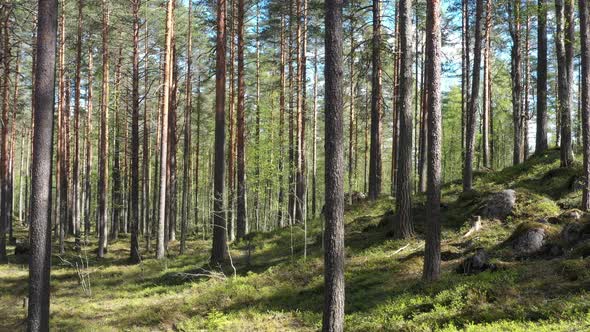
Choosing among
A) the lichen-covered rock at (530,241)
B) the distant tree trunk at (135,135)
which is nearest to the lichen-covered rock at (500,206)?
the lichen-covered rock at (530,241)

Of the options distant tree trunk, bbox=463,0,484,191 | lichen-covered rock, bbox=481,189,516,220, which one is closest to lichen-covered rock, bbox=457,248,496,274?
lichen-covered rock, bbox=481,189,516,220

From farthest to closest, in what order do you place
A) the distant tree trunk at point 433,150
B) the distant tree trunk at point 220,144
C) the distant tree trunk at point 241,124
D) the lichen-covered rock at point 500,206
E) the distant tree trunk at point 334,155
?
1. the distant tree trunk at point 241,124
2. the distant tree trunk at point 220,144
3. the lichen-covered rock at point 500,206
4. the distant tree trunk at point 433,150
5. the distant tree trunk at point 334,155

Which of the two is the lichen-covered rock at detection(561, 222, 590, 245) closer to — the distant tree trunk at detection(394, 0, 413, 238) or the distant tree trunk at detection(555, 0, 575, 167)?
the distant tree trunk at detection(394, 0, 413, 238)

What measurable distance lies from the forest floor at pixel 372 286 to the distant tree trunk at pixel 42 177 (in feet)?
7.81

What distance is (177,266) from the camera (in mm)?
18062

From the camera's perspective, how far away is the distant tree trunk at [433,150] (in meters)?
9.68

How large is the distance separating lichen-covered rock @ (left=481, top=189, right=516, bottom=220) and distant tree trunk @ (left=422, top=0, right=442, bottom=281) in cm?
459

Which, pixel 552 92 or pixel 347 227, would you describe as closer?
pixel 347 227

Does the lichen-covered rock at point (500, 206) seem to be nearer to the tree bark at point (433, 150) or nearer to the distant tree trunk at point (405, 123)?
the distant tree trunk at point (405, 123)

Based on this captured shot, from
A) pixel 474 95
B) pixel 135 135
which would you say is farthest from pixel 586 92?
pixel 135 135

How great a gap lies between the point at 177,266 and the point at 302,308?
9.00m

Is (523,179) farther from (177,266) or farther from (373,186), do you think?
(177,266)

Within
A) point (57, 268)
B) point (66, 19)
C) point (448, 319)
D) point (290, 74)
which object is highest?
point (66, 19)

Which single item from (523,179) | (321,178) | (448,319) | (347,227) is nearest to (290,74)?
(347,227)
